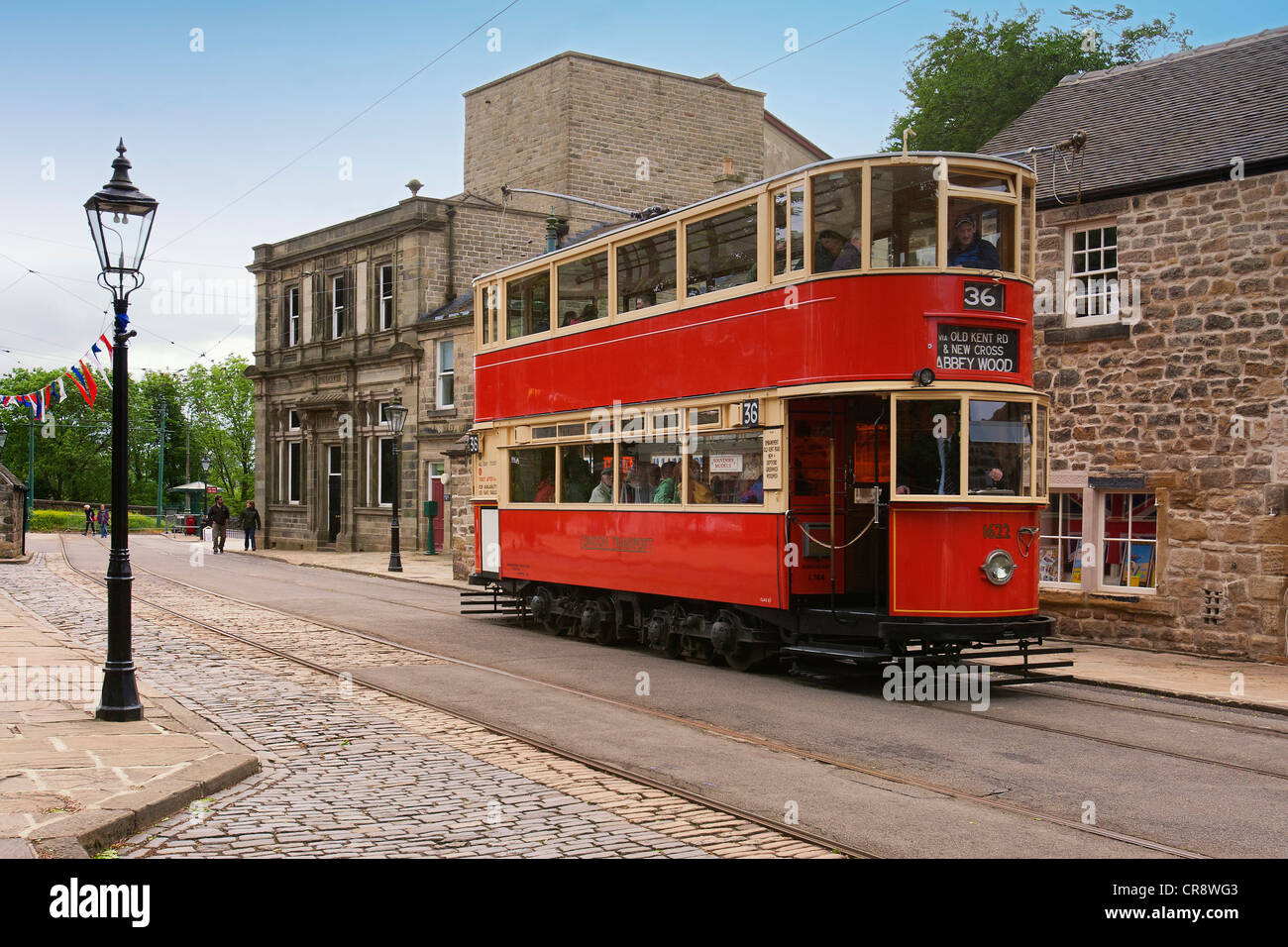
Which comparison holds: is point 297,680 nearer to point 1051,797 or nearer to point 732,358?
point 732,358

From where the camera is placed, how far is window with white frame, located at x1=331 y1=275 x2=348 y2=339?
43.7 meters

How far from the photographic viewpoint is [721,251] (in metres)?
13.8

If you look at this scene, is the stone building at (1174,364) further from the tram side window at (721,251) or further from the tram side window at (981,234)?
the tram side window at (721,251)

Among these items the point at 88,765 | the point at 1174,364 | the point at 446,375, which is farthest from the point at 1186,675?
the point at 446,375

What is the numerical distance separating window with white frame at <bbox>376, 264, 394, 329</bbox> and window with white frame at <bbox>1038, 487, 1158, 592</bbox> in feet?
90.7

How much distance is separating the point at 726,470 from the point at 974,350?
305cm

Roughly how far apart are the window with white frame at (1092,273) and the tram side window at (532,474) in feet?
24.0

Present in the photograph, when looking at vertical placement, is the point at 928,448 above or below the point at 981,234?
below

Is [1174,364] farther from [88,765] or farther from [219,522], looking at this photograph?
[219,522]

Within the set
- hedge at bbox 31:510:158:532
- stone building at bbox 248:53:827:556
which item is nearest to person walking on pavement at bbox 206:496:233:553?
stone building at bbox 248:53:827:556

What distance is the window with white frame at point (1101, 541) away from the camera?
1625 cm

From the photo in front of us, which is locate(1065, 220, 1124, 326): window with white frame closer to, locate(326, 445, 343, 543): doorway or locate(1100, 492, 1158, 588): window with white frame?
locate(1100, 492, 1158, 588): window with white frame

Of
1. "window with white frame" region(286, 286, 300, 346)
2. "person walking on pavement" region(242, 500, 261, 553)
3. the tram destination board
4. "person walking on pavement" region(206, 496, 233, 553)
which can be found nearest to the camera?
the tram destination board

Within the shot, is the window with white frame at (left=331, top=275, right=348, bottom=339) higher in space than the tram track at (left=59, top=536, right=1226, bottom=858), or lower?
higher
